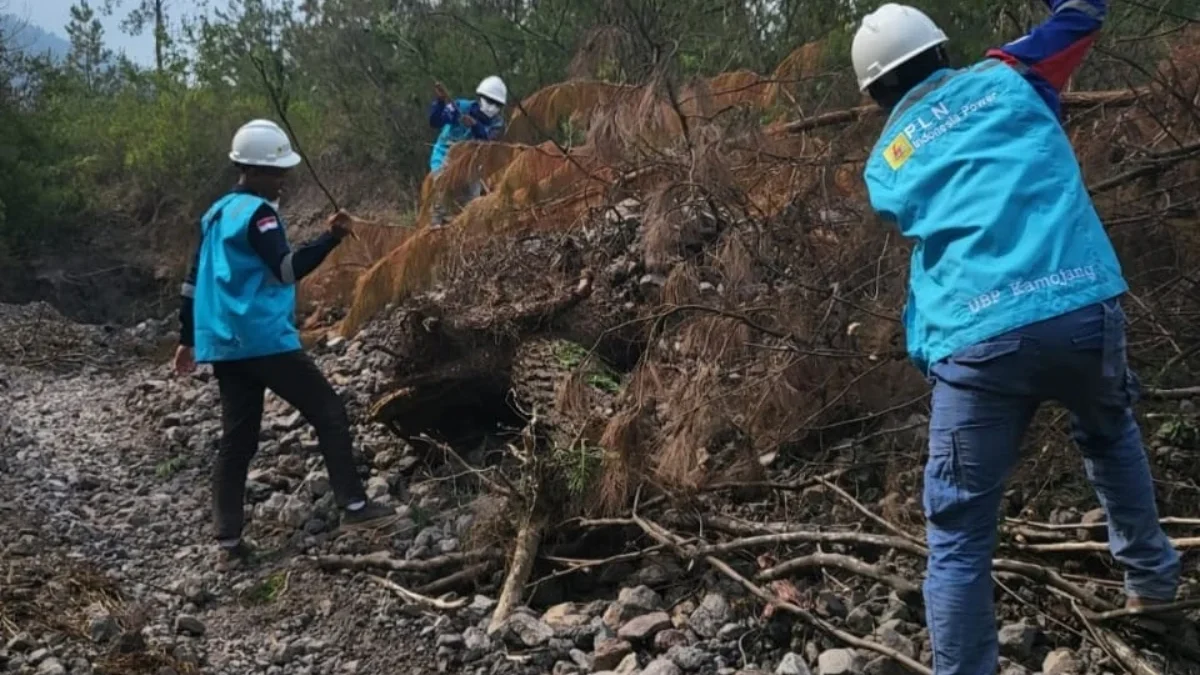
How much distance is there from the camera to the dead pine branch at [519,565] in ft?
11.6

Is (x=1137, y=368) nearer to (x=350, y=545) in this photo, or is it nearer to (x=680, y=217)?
(x=680, y=217)

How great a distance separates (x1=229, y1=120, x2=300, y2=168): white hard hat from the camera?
4.37m

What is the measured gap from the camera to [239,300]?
4273 millimetres

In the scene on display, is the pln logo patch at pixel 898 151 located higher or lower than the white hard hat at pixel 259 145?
lower

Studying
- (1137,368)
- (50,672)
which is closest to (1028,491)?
(1137,368)

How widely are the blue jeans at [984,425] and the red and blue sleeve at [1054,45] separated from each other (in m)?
0.57

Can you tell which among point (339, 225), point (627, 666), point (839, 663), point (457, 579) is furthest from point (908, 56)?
point (339, 225)

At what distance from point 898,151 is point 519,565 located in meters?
1.89

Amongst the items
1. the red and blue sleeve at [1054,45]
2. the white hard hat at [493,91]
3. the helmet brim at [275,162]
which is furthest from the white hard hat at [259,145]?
the white hard hat at [493,91]

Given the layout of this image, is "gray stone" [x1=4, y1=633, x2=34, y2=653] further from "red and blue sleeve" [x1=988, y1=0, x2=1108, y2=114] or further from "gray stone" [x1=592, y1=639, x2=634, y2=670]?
"red and blue sleeve" [x1=988, y1=0, x2=1108, y2=114]

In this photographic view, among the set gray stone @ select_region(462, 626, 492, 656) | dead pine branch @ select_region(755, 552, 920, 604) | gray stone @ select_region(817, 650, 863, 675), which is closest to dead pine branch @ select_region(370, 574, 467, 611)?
gray stone @ select_region(462, 626, 492, 656)

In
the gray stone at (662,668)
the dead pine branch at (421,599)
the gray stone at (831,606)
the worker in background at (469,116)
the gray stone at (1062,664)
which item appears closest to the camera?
the gray stone at (1062,664)

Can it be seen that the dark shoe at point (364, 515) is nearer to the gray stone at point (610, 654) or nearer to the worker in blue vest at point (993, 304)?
the gray stone at point (610, 654)

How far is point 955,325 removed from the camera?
236 centimetres
